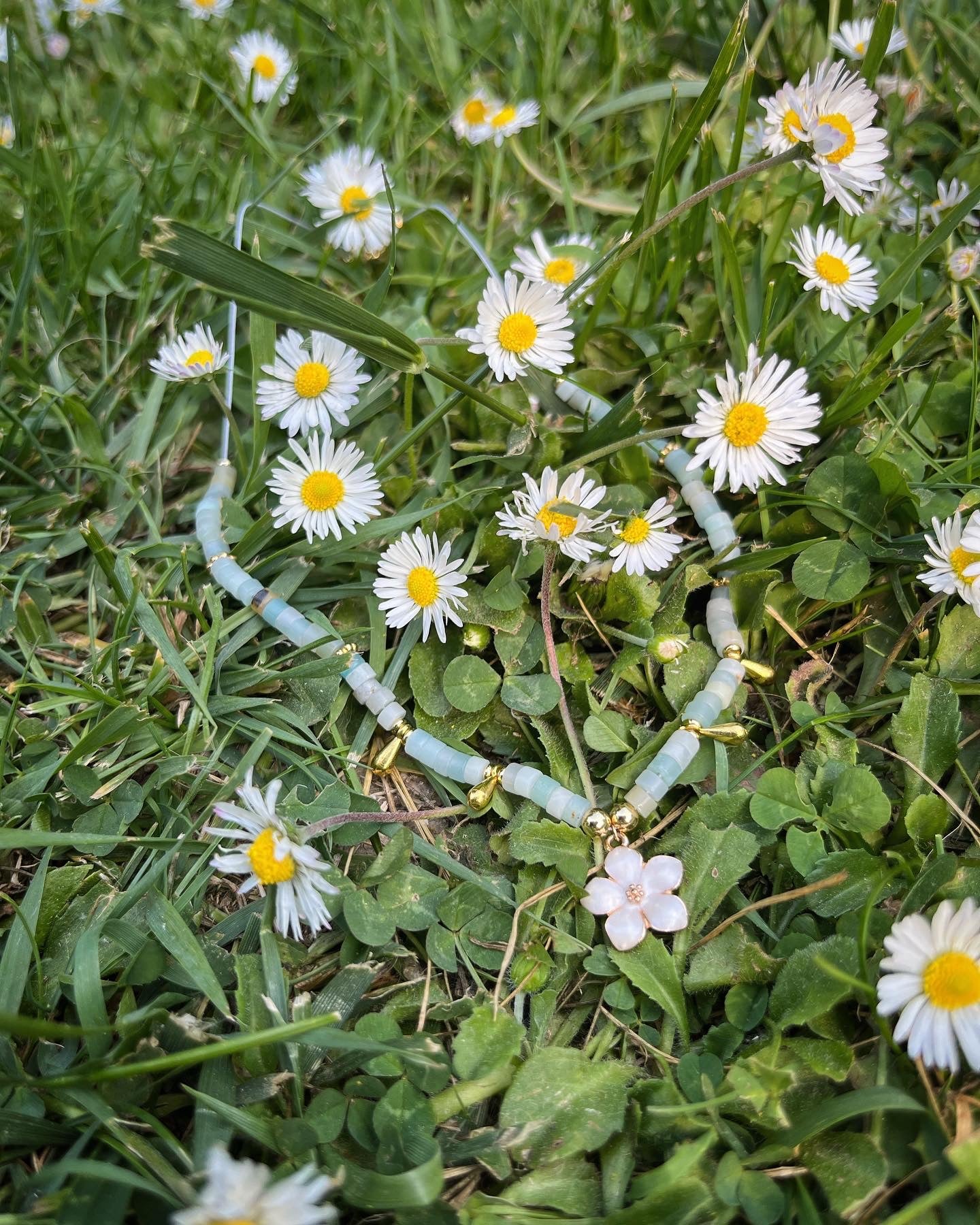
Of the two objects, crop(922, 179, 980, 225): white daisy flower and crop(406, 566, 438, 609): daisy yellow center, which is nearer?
crop(406, 566, 438, 609): daisy yellow center

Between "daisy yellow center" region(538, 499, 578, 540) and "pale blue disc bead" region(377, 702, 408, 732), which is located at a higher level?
"daisy yellow center" region(538, 499, 578, 540)

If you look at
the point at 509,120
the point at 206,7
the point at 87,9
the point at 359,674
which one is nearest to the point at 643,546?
the point at 359,674

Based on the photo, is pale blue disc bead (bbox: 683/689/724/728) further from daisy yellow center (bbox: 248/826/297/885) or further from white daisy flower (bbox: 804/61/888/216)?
white daisy flower (bbox: 804/61/888/216)

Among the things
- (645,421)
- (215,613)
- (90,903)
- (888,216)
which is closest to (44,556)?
(215,613)

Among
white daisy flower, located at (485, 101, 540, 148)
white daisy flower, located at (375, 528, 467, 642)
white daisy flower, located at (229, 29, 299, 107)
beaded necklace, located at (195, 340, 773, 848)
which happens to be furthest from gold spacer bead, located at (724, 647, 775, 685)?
white daisy flower, located at (229, 29, 299, 107)

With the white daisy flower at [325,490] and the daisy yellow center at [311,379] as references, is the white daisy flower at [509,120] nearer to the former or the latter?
the daisy yellow center at [311,379]

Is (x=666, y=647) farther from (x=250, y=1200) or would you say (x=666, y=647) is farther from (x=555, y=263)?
(x=250, y=1200)

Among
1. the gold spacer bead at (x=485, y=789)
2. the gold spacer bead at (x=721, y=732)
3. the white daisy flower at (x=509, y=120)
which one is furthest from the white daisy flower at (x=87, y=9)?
the gold spacer bead at (x=721, y=732)
